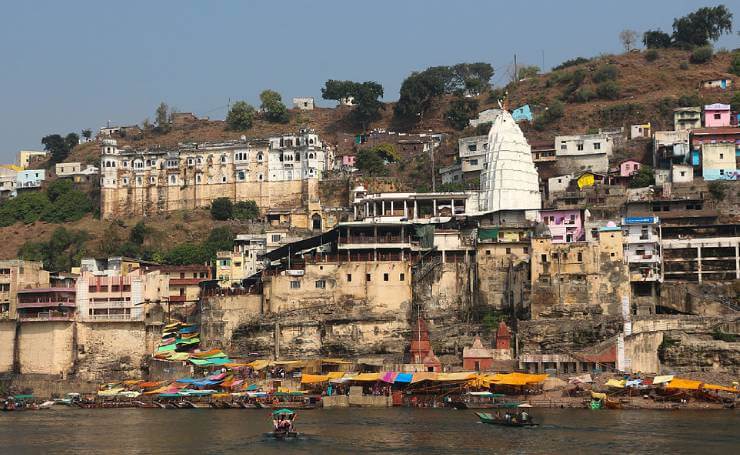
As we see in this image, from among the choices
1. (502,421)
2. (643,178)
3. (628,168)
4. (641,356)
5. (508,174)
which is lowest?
(502,421)

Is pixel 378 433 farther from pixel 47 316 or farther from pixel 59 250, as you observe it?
pixel 59 250

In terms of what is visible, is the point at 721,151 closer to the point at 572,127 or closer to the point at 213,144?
the point at 572,127

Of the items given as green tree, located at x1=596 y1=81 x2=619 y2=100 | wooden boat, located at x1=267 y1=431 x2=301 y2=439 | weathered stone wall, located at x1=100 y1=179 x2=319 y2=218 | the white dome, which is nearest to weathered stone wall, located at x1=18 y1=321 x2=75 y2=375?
wooden boat, located at x1=267 y1=431 x2=301 y2=439

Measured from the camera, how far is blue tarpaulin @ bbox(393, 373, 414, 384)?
212 ft

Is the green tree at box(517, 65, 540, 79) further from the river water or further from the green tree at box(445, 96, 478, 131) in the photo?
the river water

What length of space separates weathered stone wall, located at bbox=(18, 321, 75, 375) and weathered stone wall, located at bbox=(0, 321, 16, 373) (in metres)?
0.46

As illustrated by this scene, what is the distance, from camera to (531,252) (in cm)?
6975

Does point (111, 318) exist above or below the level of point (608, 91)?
below

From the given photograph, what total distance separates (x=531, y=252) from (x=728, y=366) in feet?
36.7

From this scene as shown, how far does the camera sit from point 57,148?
119250 millimetres

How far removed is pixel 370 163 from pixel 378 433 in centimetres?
4739

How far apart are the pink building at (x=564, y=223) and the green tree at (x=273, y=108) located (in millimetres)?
42908

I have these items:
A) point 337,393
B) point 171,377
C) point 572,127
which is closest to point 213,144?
point 572,127

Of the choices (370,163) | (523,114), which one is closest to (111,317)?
(370,163)
